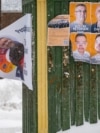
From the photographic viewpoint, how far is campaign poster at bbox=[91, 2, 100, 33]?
19.7 ft

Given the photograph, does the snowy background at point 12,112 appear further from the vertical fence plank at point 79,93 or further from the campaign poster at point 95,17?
the campaign poster at point 95,17

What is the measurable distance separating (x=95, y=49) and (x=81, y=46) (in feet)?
0.54

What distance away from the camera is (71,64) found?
6.04 meters

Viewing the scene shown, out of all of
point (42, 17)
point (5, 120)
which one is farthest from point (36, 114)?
point (5, 120)

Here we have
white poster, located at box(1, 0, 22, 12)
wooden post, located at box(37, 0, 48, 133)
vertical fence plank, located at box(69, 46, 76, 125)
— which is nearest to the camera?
wooden post, located at box(37, 0, 48, 133)

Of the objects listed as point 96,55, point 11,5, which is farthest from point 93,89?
point 11,5

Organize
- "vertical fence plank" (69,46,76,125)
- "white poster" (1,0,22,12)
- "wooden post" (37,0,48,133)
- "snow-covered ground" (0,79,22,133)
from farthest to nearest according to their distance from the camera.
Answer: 1. "white poster" (1,0,22,12)
2. "snow-covered ground" (0,79,22,133)
3. "vertical fence plank" (69,46,76,125)
4. "wooden post" (37,0,48,133)

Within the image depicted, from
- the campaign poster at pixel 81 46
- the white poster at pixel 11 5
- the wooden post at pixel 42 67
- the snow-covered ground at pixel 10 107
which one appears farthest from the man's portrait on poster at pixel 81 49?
the white poster at pixel 11 5

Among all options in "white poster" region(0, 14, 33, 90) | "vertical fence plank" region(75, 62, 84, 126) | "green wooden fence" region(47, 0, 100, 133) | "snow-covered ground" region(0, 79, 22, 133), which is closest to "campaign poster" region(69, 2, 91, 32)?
"green wooden fence" region(47, 0, 100, 133)

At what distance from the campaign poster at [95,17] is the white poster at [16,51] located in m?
0.75

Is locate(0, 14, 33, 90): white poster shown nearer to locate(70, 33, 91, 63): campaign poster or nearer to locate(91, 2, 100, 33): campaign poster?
locate(70, 33, 91, 63): campaign poster

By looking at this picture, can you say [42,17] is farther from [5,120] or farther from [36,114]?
[5,120]

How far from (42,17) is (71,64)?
2.07 ft

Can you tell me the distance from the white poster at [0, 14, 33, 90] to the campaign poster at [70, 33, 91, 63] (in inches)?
20.5
